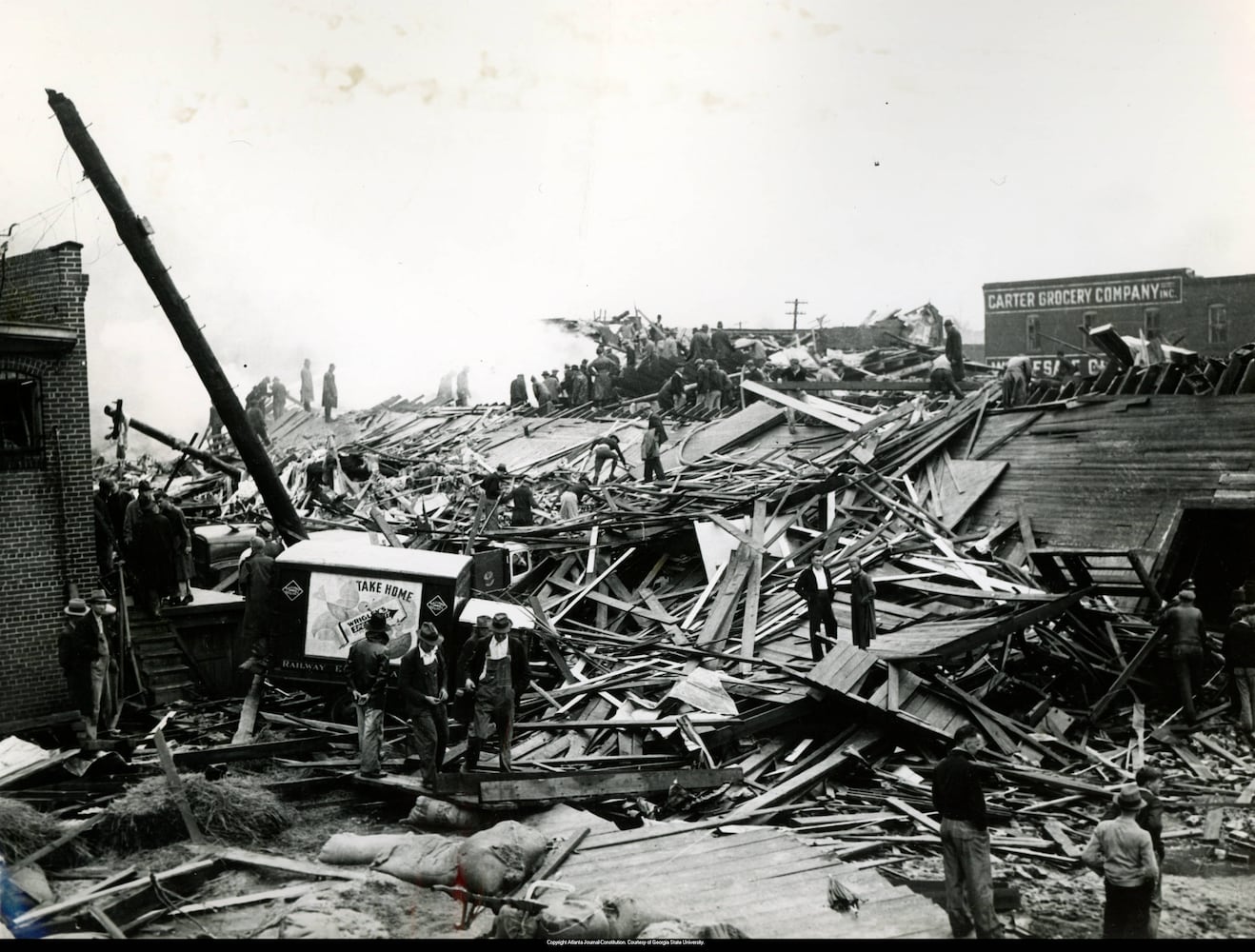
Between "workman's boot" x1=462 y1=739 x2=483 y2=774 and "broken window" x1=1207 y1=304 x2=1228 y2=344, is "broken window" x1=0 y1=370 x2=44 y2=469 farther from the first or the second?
"broken window" x1=1207 y1=304 x2=1228 y2=344

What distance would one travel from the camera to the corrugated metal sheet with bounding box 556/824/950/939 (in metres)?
7.40

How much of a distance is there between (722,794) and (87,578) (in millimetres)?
9005

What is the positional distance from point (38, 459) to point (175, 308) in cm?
261

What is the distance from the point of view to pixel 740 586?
14234mm

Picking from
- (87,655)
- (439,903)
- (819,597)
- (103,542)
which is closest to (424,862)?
(439,903)

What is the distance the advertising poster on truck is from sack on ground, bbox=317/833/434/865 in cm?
353

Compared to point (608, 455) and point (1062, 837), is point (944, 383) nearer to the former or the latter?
point (608, 455)

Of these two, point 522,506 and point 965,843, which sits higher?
point 522,506

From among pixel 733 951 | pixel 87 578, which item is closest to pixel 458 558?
pixel 87 578

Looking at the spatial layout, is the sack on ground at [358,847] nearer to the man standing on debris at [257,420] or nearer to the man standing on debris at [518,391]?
the man standing on debris at [257,420]

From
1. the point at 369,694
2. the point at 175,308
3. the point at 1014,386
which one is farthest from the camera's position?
the point at 1014,386

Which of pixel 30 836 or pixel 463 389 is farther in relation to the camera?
pixel 463 389

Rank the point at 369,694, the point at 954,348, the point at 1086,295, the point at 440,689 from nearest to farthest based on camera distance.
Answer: the point at 440,689 < the point at 369,694 < the point at 954,348 < the point at 1086,295

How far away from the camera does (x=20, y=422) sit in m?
12.6
